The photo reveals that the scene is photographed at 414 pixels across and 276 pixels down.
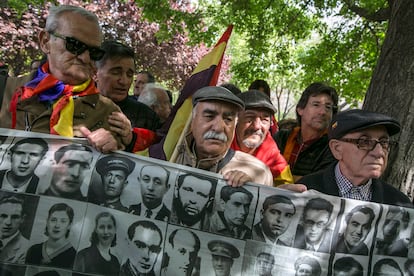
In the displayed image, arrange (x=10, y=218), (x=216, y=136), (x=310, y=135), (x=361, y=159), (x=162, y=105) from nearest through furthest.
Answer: (x=10, y=218) < (x=361, y=159) < (x=216, y=136) < (x=310, y=135) < (x=162, y=105)

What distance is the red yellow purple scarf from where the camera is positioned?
103 inches

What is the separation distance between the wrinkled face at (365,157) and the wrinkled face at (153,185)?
104cm

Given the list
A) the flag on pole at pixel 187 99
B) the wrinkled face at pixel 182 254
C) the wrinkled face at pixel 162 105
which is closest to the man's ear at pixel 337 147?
the flag on pole at pixel 187 99

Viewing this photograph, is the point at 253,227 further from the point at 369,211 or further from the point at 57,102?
the point at 57,102

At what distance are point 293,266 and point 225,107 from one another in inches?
38.6

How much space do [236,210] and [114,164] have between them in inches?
25.0

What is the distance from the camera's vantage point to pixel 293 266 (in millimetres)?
2424

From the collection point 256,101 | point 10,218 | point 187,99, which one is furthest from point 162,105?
point 10,218

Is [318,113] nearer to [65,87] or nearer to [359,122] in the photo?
[359,122]

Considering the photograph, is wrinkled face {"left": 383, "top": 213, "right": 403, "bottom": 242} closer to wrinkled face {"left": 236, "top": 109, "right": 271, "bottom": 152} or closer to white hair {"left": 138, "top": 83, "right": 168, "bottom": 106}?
wrinkled face {"left": 236, "top": 109, "right": 271, "bottom": 152}

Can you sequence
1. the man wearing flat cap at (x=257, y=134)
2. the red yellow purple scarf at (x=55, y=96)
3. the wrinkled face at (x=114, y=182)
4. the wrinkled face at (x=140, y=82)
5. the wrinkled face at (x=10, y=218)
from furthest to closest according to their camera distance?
the wrinkled face at (x=140, y=82) → the man wearing flat cap at (x=257, y=134) → the red yellow purple scarf at (x=55, y=96) → the wrinkled face at (x=114, y=182) → the wrinkled face at (x=10, y=218)

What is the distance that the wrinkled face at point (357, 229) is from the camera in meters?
2.50

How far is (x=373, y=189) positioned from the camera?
2.86 m

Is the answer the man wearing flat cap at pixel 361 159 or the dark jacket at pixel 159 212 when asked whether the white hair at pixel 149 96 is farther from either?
the dark jacket at pixel 159 212
